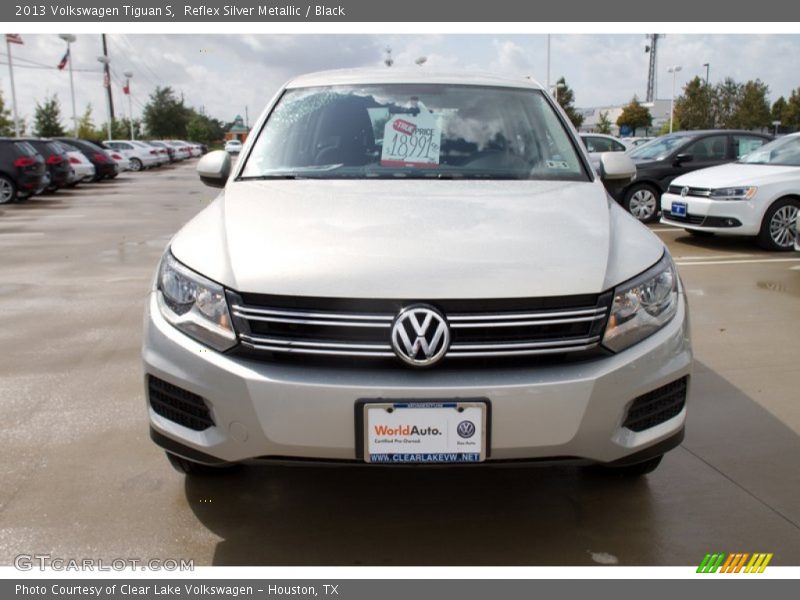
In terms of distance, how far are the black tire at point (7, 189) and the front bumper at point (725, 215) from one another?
14.3 meters

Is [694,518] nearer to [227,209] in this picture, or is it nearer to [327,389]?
[327,389]

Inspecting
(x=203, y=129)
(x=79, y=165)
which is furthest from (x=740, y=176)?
(x=203, y=129)

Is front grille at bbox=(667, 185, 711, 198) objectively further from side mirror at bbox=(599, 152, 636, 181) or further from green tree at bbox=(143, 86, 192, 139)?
green tree at bbox=(143, 86, 192, 139)

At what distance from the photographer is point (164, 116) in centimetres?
7319

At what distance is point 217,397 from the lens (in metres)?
2.31

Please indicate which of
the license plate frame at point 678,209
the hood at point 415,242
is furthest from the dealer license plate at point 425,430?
the license plate frame at point 678,209

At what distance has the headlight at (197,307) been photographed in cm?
238

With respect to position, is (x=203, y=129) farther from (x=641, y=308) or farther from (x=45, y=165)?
(x=641, y=308)

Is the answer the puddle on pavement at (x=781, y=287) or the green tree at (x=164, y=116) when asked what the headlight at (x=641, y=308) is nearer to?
the puddle on pavement at (x=781, y=287)

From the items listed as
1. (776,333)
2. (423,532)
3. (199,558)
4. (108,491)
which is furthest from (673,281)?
(776,333)

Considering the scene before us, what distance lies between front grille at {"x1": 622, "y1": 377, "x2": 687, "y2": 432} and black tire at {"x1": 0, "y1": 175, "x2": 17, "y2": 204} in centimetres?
1756

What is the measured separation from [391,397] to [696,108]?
69396 millimetres

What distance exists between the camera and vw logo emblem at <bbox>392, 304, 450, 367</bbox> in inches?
89.0

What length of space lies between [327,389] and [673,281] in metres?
1.28
